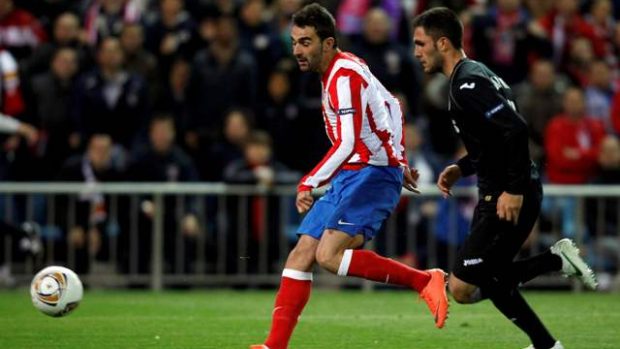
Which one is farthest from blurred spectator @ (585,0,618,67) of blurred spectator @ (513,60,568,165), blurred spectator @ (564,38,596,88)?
blurred spectator @ (513,60,568,165)

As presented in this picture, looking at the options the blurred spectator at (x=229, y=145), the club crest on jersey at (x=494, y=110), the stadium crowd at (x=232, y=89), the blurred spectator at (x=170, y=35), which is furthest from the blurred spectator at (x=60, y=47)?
the club crest on jersey at (x=494, y=110)

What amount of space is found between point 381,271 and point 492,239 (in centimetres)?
80

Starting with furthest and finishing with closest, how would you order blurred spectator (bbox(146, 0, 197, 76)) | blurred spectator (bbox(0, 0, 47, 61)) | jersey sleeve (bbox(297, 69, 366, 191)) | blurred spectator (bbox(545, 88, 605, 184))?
blurred spectator (bbox(146, 0, 197, 76))
blurred spectator (bbox(0, 0, 47, 61))
blurred spectator (bbox(545, 88, 605, 184))
jersey sleeve (bbox(297, 69, 366, 191))

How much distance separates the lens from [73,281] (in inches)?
430

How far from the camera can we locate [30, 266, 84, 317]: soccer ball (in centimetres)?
1081

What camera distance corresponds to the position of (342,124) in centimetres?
927

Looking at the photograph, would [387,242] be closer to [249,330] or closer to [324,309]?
[324,309]

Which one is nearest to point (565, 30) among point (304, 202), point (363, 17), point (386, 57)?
point (363, 17)

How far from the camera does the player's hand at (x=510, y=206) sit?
349 inches

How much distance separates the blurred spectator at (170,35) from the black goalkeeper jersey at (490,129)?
9352 mm

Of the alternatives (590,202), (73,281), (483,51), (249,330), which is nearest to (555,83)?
(483,51)

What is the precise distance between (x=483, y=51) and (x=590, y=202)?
2876 millimetres

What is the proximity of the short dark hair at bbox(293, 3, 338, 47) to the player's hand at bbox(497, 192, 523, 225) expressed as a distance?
1635 millimetres

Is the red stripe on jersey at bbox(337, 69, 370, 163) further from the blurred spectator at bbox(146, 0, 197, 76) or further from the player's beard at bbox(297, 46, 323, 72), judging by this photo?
the blurred spectator at bbox(146, 0, 197, 76)
